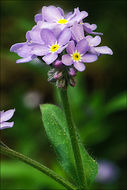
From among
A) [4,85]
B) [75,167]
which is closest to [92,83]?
[4,85]

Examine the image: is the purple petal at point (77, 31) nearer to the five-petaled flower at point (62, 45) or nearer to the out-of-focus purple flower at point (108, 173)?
the five-petaled flower at point (62, 45)

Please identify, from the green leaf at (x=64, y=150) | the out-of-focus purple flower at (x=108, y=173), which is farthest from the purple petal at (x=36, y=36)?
the out-of-focus purple flower at (x=108, y=173)

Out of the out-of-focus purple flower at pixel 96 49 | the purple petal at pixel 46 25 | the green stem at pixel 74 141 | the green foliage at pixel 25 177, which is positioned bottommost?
the green stem at pixel 74 141

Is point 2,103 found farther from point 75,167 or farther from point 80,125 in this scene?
point 75,167

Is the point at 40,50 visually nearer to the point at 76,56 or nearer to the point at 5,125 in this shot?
the point at 76,56

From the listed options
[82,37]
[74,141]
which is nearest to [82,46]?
[82,37]

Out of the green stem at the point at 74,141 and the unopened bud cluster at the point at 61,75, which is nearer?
the unopened bud cluster at the point at 61,75
